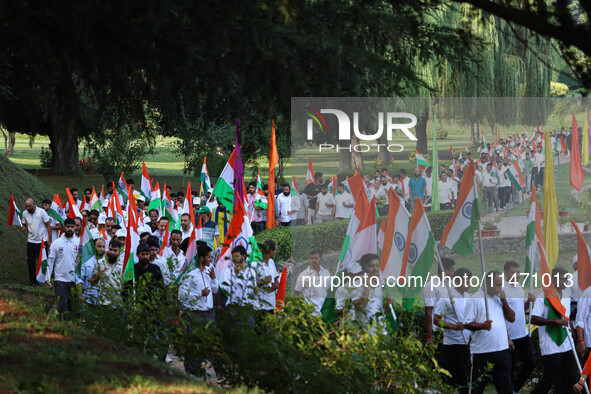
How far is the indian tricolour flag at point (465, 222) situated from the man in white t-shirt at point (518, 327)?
3.88 ft

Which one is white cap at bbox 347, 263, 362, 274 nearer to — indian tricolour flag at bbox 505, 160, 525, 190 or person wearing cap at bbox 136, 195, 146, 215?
person wearing cap at bbox 136, 195, 146, 215

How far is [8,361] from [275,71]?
312 centimetres

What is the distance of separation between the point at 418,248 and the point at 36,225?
9679 millimetres

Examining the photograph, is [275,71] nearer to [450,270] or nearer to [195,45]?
[195,45]

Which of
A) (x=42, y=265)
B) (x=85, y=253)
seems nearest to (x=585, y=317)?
(x=85, y=253)

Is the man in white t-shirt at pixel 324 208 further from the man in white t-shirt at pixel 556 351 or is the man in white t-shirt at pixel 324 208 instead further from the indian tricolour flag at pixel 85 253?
the man in white t-shirt at pixel 556 351

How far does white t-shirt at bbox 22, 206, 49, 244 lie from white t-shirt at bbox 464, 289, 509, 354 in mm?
10527

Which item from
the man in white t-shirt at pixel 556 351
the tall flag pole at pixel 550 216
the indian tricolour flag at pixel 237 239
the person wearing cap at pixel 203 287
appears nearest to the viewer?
the man in white t-shirt at pixel 556 351

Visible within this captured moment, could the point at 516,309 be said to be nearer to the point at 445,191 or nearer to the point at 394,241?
the point at 394,241

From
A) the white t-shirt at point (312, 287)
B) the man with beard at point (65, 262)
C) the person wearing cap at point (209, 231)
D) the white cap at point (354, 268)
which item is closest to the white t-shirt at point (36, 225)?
the person wearing cap at point (209, 231)

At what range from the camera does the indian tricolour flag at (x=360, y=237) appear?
10.8m

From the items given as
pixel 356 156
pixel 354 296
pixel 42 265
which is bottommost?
pixel 42 265

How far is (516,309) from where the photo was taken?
10422 mm

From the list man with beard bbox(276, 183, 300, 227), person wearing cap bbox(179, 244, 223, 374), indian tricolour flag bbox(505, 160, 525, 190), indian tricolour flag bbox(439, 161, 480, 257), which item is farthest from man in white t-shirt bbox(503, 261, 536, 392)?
indian tricolour flag bbox(505, 160, 525, 190)
